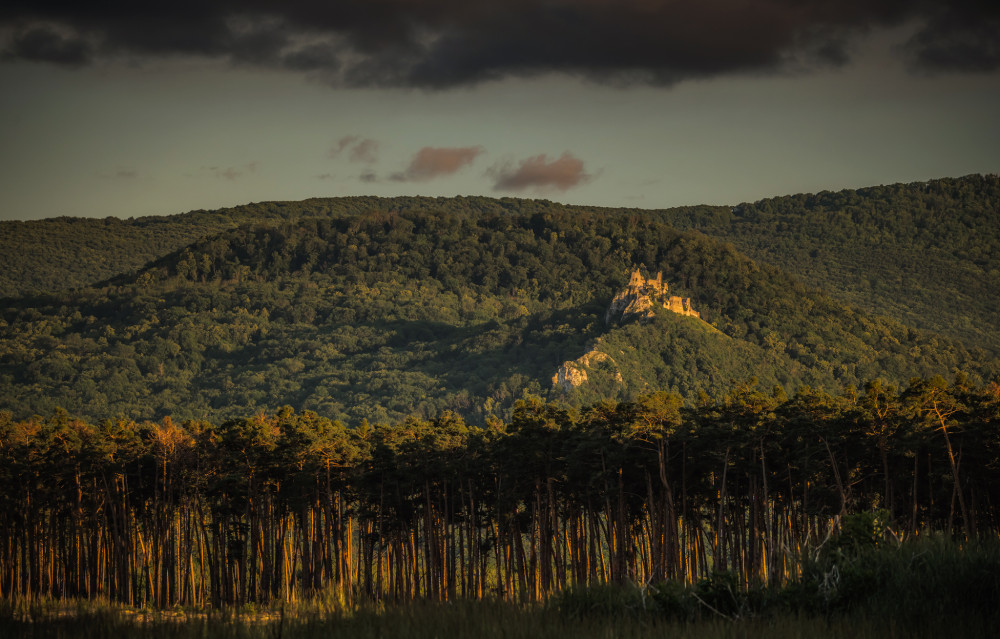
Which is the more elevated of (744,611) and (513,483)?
(744,611)

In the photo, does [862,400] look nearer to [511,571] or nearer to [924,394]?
[924,394]

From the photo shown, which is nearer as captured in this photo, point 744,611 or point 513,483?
point 744,611

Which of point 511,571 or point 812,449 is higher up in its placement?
point 812,449

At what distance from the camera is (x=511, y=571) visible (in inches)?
2505

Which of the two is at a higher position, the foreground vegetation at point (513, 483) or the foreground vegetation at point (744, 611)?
the foreground vegetation at point (744, 611)

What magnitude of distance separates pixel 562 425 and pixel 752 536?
13.7m

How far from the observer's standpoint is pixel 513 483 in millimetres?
61406

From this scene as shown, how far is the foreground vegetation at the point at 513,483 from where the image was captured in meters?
50.0

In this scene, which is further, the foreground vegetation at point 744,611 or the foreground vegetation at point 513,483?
the foreground vegetation at point 513,483

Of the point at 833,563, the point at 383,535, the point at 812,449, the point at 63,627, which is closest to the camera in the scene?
the point at 63,627

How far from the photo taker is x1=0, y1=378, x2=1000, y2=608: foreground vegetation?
5000 centimetres

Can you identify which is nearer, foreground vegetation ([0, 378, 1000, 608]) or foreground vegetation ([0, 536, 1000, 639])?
foreground vegetation ([0, 536, 1000, 639])

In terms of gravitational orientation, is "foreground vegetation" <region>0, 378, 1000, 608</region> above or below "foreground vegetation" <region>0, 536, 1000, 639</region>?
below

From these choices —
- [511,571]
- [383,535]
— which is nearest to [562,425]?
[511,571]
